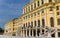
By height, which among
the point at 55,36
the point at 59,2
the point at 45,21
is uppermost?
the point at 59,2

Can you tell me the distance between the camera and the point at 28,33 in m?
52.8

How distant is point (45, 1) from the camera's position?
46.2 meters

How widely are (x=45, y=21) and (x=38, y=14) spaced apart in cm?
451

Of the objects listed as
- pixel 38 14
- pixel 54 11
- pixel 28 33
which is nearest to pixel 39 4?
pixel 38 14

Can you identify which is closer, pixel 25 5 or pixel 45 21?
pixel 45 21

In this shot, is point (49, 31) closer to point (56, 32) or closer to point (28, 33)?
point (56, 32)

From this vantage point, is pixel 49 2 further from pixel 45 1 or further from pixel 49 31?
pixel 49 31

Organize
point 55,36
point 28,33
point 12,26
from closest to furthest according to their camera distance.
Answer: point 55,36, point 28,33, point 12,26

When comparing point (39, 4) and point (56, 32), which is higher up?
point (39, 4)

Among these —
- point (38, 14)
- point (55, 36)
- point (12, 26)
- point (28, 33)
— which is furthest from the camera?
point (12, 26)

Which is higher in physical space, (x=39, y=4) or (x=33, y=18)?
(x=39, y=4)

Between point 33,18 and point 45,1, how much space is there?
7.54 m

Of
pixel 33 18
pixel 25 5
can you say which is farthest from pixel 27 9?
pixel 33 18

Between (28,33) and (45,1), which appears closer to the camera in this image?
(45,1)
